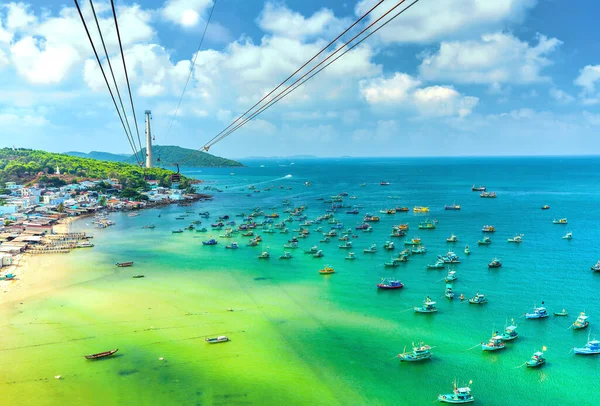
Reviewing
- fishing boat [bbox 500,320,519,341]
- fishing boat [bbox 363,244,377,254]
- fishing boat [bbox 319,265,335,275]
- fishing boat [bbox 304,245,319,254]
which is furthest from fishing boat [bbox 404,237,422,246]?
fishing boat [bbox 500,320,519,341]

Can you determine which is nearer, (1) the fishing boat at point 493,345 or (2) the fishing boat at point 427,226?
(1) the fishing boat at point 493,345

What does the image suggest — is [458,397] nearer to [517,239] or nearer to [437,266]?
[437,266]


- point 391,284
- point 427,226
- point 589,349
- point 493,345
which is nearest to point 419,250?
point 391,284

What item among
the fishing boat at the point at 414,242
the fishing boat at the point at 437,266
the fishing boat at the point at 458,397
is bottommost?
the fishing boat at the point at 458,397

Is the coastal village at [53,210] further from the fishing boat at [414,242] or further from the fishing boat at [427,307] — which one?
the fishing boat at [414,242]

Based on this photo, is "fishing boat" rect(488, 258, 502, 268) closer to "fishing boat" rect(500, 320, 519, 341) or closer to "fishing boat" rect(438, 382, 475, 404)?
"fishing boat" rect(500, 320, 519, 341)

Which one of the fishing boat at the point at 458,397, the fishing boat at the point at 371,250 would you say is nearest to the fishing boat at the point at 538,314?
the fishing boat at the point at 458,397
